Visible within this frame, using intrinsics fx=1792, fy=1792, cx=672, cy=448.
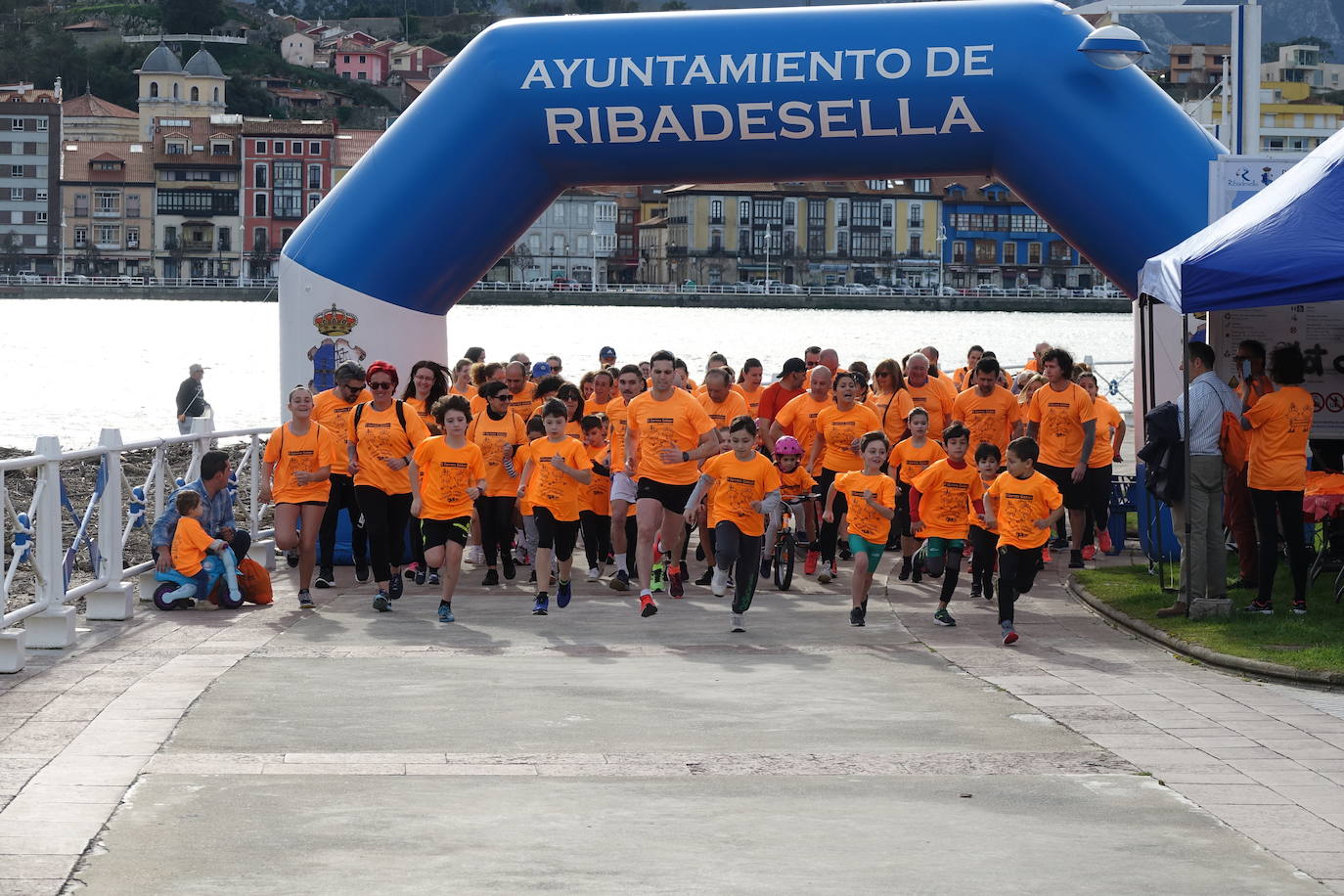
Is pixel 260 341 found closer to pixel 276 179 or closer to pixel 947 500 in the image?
pixel 276 179

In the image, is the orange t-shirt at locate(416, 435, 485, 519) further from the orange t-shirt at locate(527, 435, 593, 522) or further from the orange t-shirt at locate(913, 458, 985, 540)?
the orange t-shirt at locate(913, 458, 985, 540)

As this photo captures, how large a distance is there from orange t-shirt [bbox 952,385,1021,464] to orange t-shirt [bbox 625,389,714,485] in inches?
119

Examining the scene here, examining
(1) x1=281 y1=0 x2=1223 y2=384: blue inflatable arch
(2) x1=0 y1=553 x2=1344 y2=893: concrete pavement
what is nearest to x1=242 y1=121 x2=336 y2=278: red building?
(1) x1=281 y1=0 x2=1223 y2=384: blue inflatable arch

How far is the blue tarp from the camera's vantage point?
9.64m

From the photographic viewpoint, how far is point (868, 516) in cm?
1106

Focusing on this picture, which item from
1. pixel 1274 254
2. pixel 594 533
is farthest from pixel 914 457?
pixel 1274 254

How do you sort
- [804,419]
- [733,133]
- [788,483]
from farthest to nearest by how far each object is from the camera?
[804,419], [733,133], [788,483]

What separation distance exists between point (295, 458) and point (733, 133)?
13.0 feet

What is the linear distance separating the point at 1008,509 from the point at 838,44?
4.23 m

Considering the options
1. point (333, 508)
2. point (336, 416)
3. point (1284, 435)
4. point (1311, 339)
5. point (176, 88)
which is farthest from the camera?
point (176, 88)

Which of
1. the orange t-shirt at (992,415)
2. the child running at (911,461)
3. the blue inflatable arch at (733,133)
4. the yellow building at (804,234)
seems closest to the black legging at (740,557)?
the child running at (911,461)

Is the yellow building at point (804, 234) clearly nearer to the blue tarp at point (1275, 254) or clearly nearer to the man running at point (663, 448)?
the man running at point (663, 448)

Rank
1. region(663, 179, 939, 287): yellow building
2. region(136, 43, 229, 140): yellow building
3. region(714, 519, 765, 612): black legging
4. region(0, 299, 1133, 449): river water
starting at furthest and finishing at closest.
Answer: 1. region(136, 43, 229, 140): yellow building
2. region(663, 179, 939, 287): yellow building
3. region(0, 299, 1133, 449): river water
4. region(714, 519, 765, 612): black legging

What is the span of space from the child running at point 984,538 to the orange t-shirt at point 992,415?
1.59m
